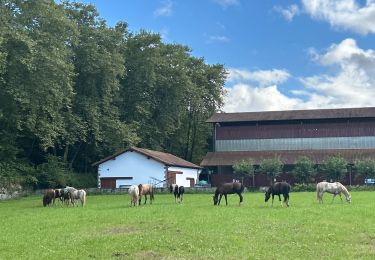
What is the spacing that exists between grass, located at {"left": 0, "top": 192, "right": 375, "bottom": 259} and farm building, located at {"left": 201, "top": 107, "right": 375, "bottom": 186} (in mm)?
41834

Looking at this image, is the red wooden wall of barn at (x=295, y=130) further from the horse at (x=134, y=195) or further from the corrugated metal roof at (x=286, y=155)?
the horse at (x=134, y=195)

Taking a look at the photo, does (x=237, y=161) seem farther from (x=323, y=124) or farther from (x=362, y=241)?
(x=362, y=241)

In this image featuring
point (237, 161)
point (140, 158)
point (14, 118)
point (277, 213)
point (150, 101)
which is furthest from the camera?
point (150, 101)

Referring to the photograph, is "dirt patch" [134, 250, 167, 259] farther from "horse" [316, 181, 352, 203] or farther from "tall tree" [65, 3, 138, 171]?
"tall tree" [65, 3, 138, 171]

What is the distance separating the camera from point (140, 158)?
5525cm

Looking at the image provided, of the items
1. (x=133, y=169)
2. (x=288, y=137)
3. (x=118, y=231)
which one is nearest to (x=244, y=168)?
(x=288, y=137)

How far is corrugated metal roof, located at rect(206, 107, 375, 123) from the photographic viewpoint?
65938 mm

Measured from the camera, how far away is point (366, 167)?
5522cm

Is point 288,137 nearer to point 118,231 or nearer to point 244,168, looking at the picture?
point 244,168

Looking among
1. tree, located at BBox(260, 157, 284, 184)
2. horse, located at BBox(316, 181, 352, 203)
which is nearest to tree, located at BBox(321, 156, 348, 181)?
tree, located at BBox(260, 157, 284, 184)

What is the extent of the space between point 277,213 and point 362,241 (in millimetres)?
7708

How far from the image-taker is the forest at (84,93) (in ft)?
143

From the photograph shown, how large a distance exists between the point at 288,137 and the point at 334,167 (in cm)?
1188

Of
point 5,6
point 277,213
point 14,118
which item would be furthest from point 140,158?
point 277,213
